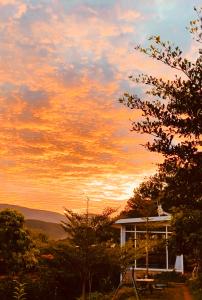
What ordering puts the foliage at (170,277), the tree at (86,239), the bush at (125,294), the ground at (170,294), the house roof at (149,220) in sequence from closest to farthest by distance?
the ground at (170,294) < the bush at (125,294) < the tree at (86,239) < the foliage at (170,277) < the house roof at (149,220)

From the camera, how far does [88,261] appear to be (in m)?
20.8

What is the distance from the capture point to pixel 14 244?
26078 millimetres

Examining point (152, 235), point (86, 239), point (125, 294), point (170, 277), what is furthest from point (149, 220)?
point (86, 239)

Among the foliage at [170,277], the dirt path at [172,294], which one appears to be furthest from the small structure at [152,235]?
the dirt path at [172,294]

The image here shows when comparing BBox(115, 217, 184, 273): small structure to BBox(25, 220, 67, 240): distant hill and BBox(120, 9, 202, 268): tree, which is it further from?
BBox(120, 9, 202, 268): tree

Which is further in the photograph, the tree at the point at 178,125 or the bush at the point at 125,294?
the bush at the point at 125,294

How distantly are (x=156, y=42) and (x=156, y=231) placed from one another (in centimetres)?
2290

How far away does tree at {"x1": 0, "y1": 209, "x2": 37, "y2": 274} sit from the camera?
82.5 ft

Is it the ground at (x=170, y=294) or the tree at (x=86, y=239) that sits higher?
the tree at (x=86, y=239)

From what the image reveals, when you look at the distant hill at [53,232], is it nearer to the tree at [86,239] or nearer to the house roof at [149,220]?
the tree at [86,239]

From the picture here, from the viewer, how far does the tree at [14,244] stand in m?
25.2

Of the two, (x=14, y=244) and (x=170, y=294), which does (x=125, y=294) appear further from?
(x=14, y=244)

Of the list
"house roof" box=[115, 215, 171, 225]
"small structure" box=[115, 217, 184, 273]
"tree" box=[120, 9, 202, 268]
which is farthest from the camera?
"small structure" box=[115, 217, 184, 273]

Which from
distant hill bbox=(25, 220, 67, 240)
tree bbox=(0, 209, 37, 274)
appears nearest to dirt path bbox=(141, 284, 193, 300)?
distant hill bbox=(25, 220, 67, 240)
